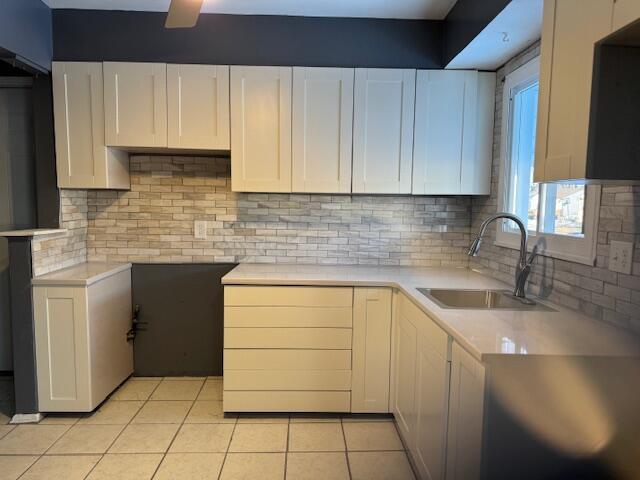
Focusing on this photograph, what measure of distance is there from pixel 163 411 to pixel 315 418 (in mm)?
919

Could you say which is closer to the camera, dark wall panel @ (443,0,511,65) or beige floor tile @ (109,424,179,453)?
dark wall panel @ (443,0,511,65)

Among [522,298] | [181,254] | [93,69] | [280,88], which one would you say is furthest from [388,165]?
[93,69]

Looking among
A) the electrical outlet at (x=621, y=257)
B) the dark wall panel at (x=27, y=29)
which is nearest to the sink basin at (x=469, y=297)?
the electrical outlet at (x=621, y=257)

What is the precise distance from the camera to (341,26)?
2.67 metres

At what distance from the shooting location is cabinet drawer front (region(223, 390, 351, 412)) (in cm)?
250

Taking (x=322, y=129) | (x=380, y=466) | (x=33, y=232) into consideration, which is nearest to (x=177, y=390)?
(x=33, y=232)

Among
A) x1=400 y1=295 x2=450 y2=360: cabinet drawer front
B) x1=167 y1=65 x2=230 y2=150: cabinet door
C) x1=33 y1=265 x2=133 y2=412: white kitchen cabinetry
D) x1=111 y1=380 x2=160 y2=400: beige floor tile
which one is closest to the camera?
x1=400 y1=295 x2=450 y2=360: cabinet drawer front

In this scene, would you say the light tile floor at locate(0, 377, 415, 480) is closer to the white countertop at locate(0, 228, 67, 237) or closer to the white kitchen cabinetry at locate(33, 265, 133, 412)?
the white kitchen cabinetry at locate(33, 265, 133, 412)

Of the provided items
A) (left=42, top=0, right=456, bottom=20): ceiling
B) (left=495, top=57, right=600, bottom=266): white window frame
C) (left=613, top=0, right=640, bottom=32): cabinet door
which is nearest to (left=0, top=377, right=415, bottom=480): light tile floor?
(left=495, top=57, right=600, bottom=266): white window frame

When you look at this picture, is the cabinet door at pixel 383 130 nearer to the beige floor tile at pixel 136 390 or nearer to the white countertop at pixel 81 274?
the white countertop at pixel 81 274

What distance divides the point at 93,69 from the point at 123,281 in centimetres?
135

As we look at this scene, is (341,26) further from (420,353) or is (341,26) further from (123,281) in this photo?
(123,281)

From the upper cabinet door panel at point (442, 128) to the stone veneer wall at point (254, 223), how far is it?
306mm

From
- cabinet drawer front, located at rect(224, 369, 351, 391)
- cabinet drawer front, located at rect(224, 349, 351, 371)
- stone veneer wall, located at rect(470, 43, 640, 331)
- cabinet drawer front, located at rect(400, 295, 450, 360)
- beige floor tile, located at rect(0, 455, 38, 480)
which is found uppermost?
stone veneer wall, located at rect(470, 43, 640, 331)
